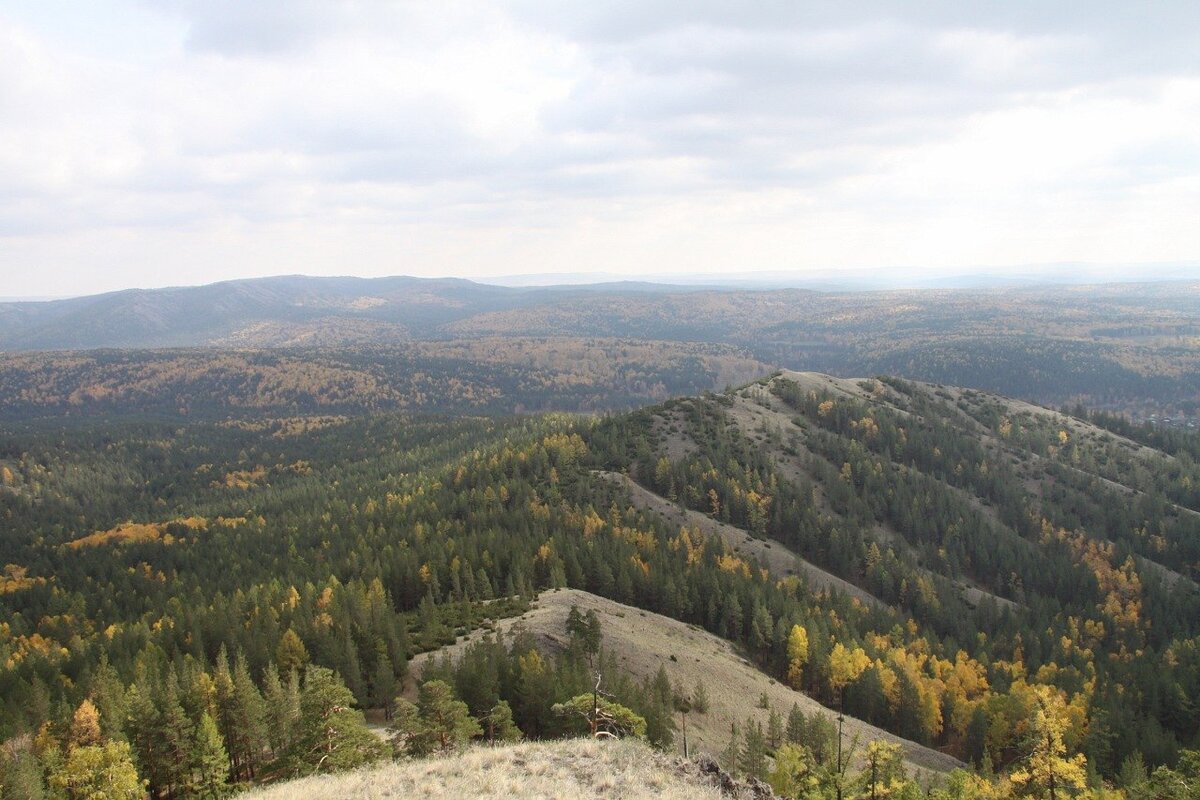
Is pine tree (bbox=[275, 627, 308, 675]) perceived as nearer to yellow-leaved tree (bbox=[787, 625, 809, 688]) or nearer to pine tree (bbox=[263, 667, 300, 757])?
pine tree (bbox=[263, 667, 300, 757])

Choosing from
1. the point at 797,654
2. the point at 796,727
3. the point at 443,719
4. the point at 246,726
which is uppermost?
the point at 443,719

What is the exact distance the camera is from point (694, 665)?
86438 mm

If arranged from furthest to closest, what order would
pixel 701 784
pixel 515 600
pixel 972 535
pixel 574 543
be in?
pixel 972 535 → pixel 574 543 → pixel 515 600 → pixel 701 784

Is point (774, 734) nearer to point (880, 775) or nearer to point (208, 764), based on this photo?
point (880, 775)

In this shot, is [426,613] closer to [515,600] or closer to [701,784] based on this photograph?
[515,600]

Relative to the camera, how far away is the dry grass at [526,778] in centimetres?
3331

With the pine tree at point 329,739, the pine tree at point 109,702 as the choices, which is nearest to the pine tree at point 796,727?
the pine tree at point 329,739

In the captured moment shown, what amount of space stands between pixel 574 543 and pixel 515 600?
3224cm

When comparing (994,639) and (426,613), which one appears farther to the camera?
(994,639)

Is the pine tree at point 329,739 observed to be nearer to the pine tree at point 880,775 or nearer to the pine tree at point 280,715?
the pine tree at point 280,715

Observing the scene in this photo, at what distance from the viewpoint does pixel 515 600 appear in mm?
98000

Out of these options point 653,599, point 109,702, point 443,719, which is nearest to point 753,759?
point 443,719

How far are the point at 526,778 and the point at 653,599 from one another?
8356 centimetres

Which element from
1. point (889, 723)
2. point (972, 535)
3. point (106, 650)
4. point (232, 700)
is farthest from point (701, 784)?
point (972, 535)
